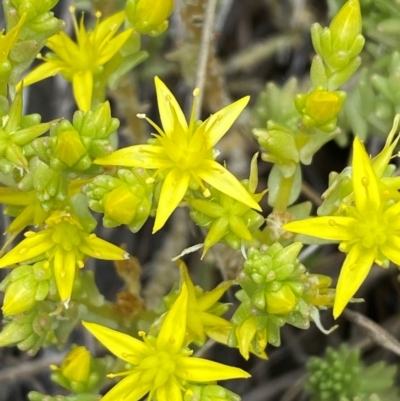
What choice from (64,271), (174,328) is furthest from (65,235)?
(174,328)

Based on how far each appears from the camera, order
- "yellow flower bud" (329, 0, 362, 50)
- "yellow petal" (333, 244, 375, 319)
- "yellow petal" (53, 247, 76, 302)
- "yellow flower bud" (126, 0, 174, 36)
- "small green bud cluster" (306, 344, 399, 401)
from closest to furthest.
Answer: "yellow petal" (333, 244, 375, 319) < "yellow petal" (53, 247, 76, 302) < "yellow flower bud" (329, 0, 362, 50) < "yellow flower bud" (126, 0, 174, 36) < "small green bud cluster" (306, 344, 399, 401)

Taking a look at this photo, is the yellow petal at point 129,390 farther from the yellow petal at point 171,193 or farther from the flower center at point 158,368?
the yellow petal at point 171,193

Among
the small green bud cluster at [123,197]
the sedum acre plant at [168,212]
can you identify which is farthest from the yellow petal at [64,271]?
the small green bud cluster at [123,197]

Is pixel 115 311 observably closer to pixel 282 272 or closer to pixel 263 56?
pixel 282 272

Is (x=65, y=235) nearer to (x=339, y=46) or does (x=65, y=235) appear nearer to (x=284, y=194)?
(x=284, y=194)

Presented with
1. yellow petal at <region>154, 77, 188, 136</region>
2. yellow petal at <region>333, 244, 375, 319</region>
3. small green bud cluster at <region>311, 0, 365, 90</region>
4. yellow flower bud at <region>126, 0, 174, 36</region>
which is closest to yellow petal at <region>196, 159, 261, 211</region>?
yellow petal at <region>154, 77, 188, 136</region>

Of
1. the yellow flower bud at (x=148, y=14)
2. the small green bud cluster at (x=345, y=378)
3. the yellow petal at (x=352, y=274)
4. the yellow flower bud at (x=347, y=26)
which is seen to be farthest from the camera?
the small green bud cluster at (x=345, y=378)

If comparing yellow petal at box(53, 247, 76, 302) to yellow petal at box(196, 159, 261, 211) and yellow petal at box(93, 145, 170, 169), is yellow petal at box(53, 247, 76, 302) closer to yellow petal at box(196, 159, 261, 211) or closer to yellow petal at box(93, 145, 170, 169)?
yellow petal at box(93, 145, 170, 169)
